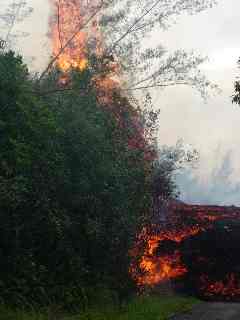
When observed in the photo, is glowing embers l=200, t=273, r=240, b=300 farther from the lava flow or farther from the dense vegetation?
the dense vegetation

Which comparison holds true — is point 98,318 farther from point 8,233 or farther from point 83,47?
point 83,47

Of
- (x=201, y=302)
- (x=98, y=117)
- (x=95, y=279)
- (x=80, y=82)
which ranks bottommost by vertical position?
(x=201, y=302)

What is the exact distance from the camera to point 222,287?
29062 mm

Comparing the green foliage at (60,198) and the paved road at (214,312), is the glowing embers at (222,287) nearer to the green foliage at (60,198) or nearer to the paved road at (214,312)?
the paved road at (214,312)

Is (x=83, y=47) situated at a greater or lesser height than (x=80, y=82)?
greater

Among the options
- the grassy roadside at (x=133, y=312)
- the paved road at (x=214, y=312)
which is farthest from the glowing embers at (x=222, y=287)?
the grassy roadside at (x=133, y=312)

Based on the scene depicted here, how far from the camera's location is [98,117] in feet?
67.2

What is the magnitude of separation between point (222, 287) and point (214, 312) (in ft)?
19.9

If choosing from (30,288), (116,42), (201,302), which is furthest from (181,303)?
(116,42)

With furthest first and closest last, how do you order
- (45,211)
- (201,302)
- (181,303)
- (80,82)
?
1. (201,302)
2. (181,303)
3. (80,82)
4. (45,211)

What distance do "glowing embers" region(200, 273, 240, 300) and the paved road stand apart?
89.2 inches

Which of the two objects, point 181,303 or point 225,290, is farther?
point 225,290

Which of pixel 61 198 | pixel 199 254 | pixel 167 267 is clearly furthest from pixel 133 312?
pixel 199 254

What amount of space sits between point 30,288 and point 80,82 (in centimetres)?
875
